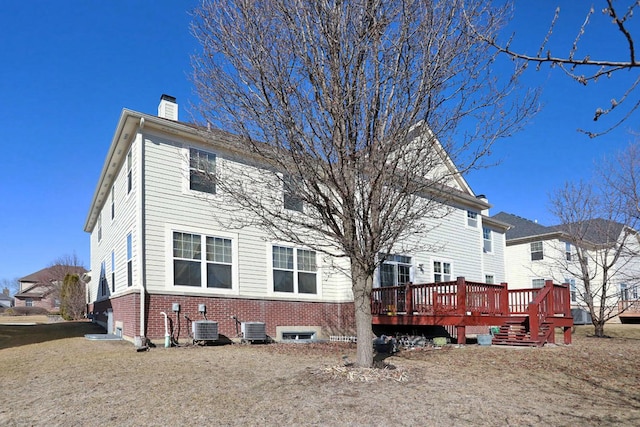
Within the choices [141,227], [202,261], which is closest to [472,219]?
[202,261]

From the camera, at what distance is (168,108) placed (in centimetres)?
1424

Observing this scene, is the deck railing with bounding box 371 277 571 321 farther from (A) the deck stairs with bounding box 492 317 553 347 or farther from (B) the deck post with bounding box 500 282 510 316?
(A) the deck stairs with bounding box 492 317 553 347

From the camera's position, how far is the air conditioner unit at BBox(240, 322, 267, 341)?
500 inches

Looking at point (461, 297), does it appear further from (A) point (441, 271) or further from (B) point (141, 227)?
(B) point (141, 227)

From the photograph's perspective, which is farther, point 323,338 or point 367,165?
point 323,338

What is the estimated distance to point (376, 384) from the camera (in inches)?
269

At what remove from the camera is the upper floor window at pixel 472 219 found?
20.7 m

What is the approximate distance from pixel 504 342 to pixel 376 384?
6.83 metres

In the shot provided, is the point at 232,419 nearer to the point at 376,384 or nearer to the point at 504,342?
the point at 376,384

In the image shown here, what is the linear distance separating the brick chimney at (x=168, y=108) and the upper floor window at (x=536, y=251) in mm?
23338

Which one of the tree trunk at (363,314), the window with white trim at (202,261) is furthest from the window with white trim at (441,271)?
the tree trunk at (363,314)

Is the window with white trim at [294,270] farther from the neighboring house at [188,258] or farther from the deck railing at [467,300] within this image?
the deck railing at [467,300]

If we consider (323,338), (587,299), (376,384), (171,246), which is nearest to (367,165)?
(376,384)

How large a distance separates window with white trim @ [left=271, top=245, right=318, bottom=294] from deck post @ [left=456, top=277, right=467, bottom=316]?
435cm
